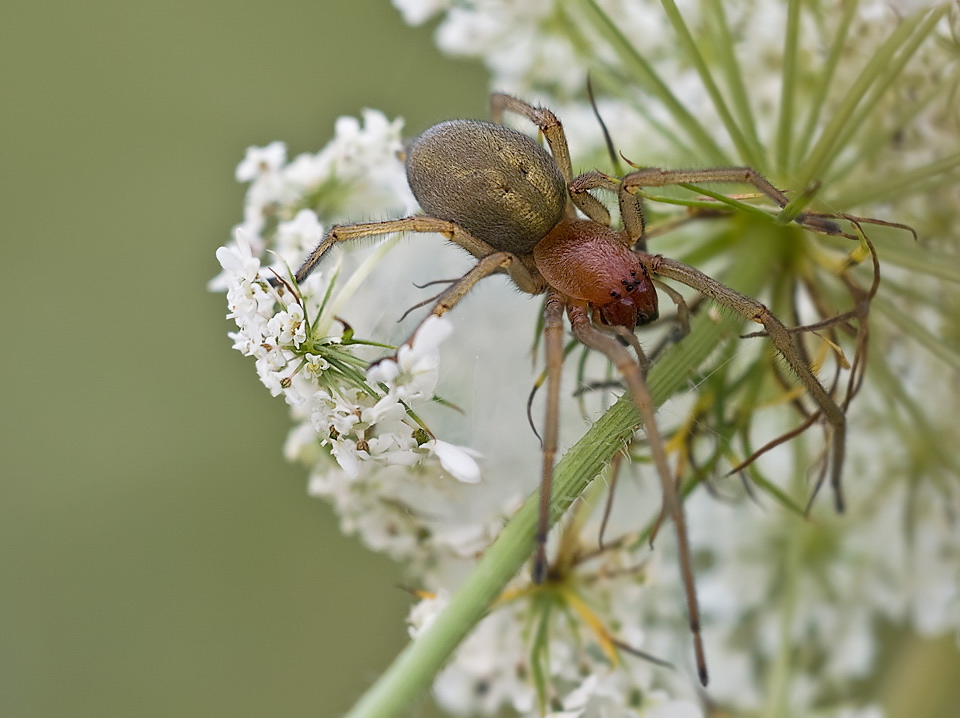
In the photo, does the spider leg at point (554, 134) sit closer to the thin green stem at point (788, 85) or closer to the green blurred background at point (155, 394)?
the thin green stem at point (788, 85)

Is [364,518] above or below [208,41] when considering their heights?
below

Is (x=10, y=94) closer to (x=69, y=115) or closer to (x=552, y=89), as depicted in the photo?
(x=69, y=115)

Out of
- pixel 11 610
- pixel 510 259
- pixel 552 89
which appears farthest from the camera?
pixel 11 610

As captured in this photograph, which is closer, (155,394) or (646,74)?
(646,74)

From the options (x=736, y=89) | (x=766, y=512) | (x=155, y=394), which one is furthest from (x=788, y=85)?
(x=155, y=394)

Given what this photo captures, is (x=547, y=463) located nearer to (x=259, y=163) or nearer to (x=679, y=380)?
(x=679, y=380)

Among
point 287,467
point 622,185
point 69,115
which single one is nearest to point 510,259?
point 622,185

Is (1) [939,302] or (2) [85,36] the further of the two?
(2) [85,36]
